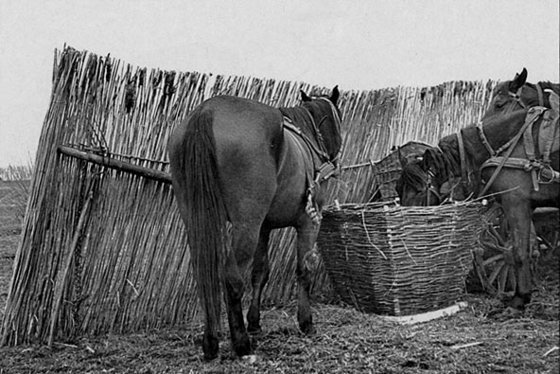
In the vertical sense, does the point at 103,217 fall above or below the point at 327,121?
below

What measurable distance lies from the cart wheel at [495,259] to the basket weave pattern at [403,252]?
392 millimetres

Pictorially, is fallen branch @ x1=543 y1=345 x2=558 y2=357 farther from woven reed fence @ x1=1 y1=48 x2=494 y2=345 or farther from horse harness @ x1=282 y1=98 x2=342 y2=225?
woven reed fence @ x1=1 y1=48 x2=494 y2=345

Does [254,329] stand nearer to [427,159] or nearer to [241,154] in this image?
[241,154]

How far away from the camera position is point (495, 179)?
14.6ft

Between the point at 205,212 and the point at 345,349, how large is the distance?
120 centimetres

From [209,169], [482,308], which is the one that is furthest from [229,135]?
[482,308]

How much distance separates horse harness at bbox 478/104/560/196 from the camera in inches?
167

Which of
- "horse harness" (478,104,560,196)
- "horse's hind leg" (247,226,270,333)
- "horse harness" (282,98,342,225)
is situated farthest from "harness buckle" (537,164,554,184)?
"horse's hind leg" (247,226,270,333)

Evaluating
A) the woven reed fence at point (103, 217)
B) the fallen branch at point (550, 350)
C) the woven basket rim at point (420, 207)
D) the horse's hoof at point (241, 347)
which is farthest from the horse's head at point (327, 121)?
the fallen branch at point (550, 350)

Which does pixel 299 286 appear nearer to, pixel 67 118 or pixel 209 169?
pixel 209 169

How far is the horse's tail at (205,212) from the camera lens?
3.04 metres

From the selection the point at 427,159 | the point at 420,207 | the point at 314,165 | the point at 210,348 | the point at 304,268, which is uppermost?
the point at 427,159

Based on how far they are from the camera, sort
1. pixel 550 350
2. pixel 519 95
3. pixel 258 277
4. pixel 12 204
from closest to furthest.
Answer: pixel 550 350 → pixel 258 277 → pixel 519 95 → pixel 12 204

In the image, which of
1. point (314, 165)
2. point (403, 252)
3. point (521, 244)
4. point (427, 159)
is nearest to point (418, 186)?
point (427, 159)
